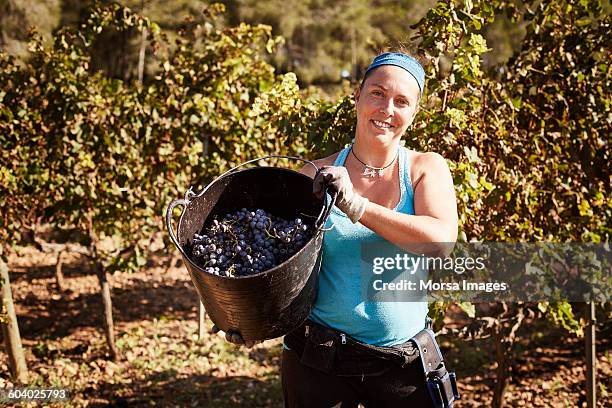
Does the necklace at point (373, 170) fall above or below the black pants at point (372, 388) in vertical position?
above

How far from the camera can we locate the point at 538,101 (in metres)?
3.17

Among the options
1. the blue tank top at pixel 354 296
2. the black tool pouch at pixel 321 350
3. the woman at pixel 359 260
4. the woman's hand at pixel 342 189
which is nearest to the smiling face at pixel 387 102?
the woman at pixel 359 260

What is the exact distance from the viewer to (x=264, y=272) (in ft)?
4.76

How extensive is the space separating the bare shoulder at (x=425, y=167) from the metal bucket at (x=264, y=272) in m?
0.27

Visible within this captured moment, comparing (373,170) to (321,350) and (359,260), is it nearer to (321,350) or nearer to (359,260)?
(359,260)

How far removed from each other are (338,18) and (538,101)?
22.1m

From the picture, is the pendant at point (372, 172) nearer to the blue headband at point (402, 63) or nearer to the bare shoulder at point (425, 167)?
the bare shoulder at point (425, 167)

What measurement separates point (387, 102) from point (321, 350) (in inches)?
28.1

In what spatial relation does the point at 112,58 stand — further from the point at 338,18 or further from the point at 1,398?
the point at 1,398

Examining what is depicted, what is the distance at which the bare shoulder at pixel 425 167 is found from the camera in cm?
172

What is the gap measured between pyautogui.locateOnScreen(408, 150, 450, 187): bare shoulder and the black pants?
0.52 meters

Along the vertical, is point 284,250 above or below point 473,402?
above

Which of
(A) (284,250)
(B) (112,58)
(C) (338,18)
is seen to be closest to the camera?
(A) (284,250)

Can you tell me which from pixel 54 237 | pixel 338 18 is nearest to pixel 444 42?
pixel 54 237
